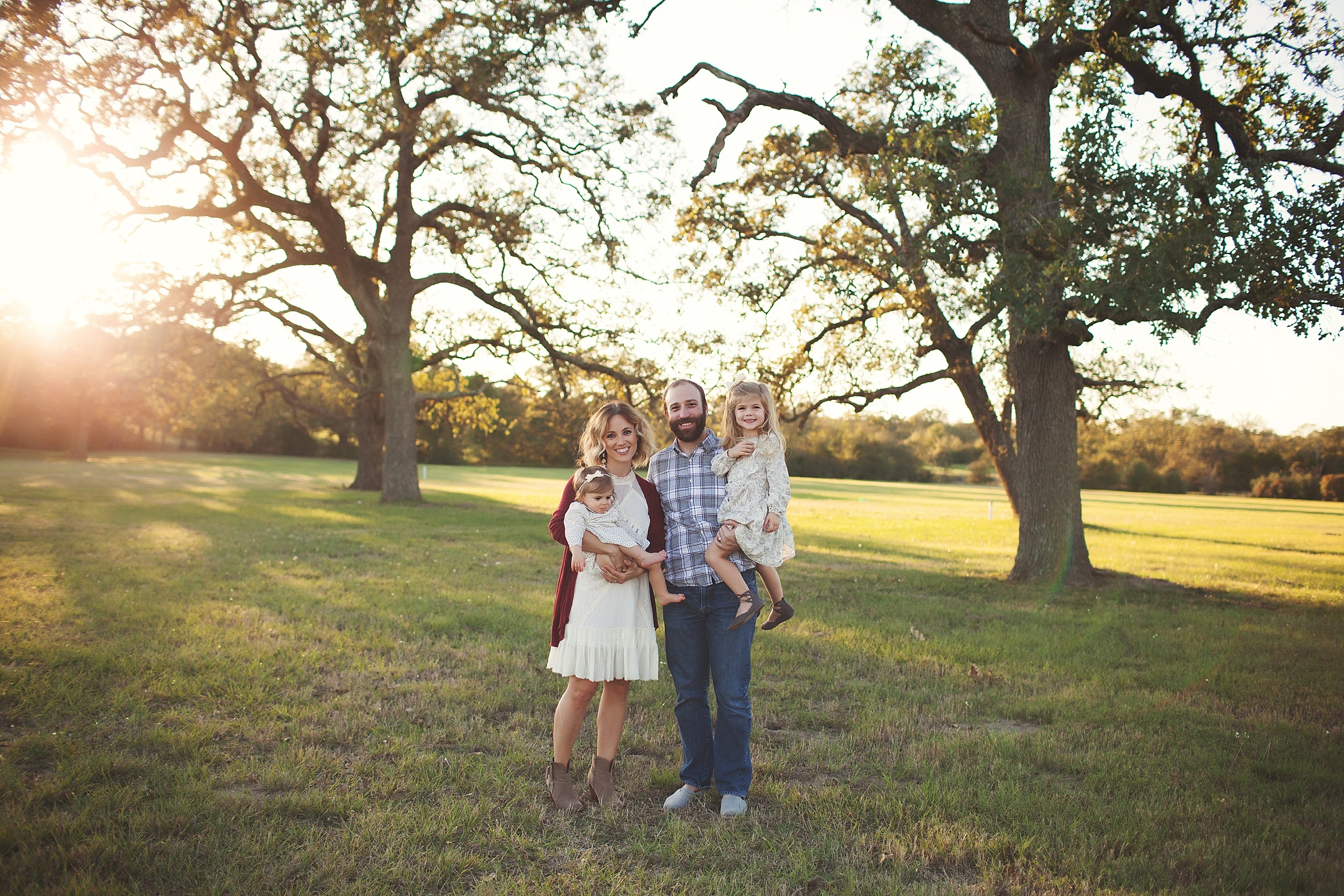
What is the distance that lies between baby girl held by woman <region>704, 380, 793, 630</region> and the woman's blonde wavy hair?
44 centimetres

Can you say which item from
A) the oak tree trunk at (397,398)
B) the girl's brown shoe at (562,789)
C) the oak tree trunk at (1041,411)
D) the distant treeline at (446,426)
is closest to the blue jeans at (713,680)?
the girl's brown shoe at (562,789)

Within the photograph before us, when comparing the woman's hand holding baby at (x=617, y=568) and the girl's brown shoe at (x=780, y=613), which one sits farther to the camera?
the girl's brown shoe at (x=780, y=613)

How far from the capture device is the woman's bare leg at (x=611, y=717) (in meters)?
4.22

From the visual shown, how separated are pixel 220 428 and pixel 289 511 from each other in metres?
48.4

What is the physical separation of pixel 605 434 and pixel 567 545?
0.63 m

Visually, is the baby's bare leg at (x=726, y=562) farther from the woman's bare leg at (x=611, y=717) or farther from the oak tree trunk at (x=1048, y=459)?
the oak tree trunk at (x=1048, y=459)

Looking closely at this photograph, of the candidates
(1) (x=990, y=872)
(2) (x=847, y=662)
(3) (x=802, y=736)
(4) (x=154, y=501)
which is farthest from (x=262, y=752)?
(4) (x=154, y=501)

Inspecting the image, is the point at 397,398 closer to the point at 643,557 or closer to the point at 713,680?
the point at 643,557

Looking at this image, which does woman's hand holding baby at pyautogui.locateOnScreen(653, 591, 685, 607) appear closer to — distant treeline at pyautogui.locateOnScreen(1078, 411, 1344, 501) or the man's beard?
the man's beard

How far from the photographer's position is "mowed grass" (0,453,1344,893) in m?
3.42

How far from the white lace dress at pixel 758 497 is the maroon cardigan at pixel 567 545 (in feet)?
1.12

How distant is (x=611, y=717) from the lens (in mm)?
4227

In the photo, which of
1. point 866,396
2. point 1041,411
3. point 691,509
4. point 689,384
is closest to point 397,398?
point 866,396

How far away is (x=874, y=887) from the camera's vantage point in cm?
330
